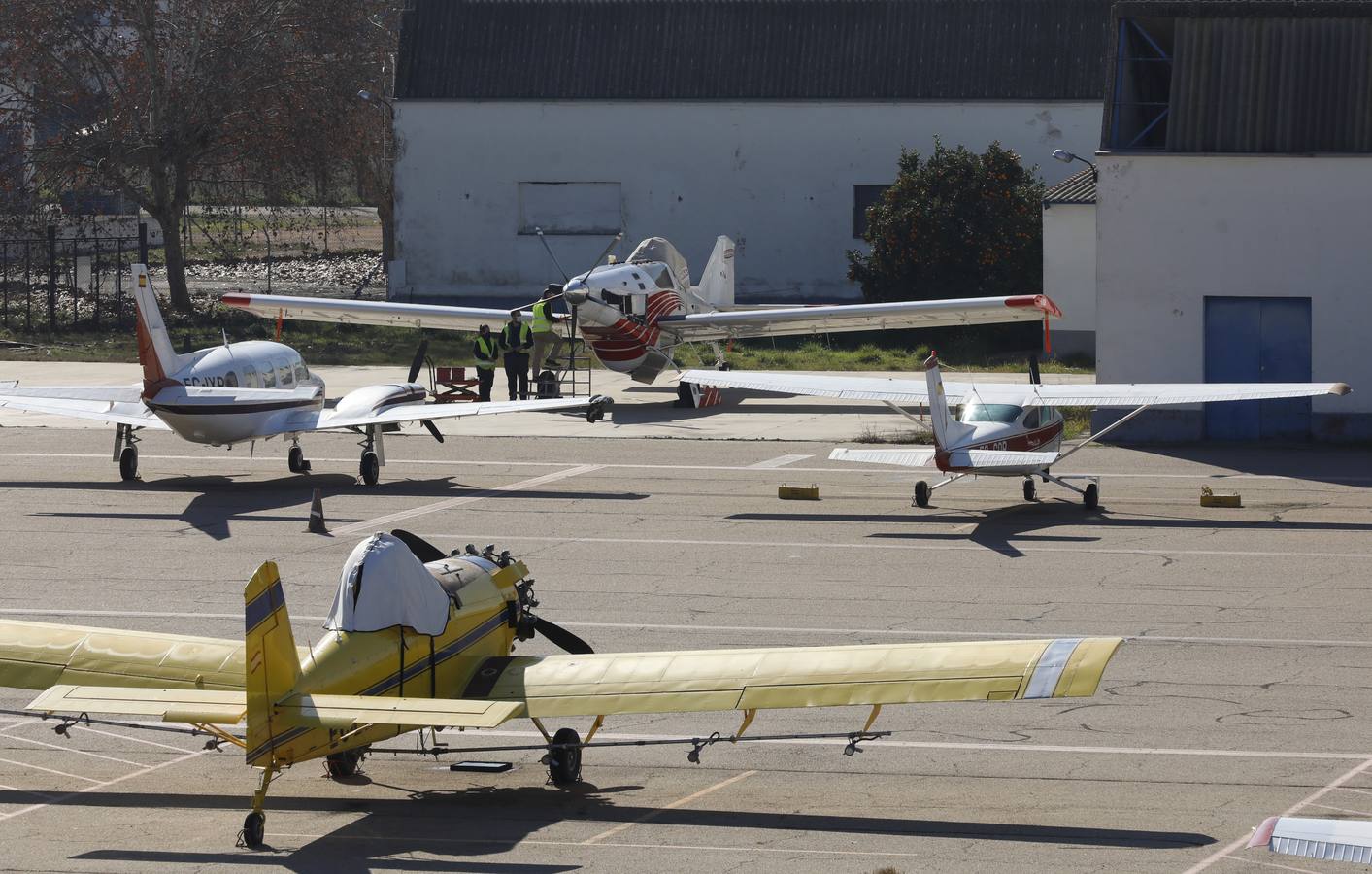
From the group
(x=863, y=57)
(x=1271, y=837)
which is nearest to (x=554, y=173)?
(x=863, y=57)

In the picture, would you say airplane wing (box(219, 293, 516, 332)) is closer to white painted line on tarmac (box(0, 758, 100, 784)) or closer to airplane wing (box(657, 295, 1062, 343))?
airplane wing (box(657, 295, 1062, 343))

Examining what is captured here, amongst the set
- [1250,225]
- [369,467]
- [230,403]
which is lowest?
[369,467]

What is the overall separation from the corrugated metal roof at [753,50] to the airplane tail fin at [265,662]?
46.7 meters

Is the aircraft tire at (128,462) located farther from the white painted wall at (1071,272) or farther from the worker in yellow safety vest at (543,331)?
the white painted wall at (1071,272)

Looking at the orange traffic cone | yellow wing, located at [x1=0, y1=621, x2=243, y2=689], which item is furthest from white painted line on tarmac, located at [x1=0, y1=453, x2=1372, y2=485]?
yellow wing, located at [x1=0, y1=621, x2=243, y2=689]

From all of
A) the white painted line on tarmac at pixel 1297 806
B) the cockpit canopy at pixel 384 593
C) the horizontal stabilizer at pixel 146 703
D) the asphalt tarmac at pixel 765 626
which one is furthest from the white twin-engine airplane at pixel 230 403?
the white painted line on tarmac at pixel 1297 806

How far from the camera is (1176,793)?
11586 mm

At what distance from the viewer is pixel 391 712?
33.3 ft

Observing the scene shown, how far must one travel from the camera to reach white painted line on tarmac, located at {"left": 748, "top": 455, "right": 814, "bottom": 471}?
28100 mm

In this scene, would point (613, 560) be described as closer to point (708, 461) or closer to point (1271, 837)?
point (708, 461)

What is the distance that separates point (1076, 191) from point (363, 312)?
58.7 feet

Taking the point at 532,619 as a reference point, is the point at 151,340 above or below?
above

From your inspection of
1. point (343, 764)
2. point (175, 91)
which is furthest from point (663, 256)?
point (343, 764)

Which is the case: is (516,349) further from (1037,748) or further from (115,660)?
(115,660)
